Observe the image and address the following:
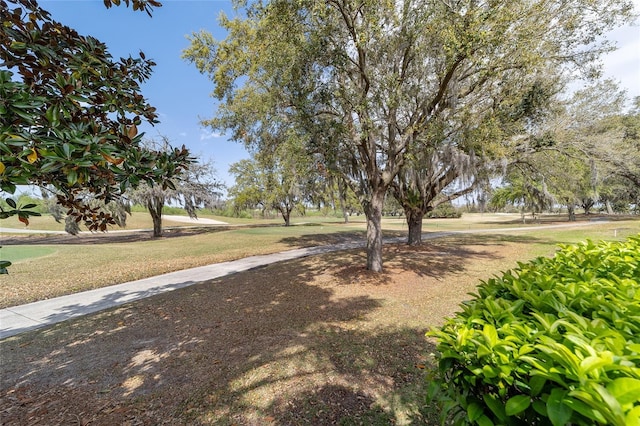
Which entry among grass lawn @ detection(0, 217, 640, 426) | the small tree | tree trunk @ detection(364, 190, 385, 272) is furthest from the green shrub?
the small tree

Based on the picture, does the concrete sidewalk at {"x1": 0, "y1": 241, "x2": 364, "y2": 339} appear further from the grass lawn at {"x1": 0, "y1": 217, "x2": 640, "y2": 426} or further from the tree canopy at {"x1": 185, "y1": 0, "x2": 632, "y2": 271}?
the tree canopy at {"x1": 185, "y1": 0, "x2": 632, "y2": 271}

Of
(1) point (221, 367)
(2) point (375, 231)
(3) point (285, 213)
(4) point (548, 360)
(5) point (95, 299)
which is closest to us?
(4) point (548, 360)

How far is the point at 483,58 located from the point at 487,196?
7067 millimetres

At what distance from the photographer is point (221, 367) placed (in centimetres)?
328

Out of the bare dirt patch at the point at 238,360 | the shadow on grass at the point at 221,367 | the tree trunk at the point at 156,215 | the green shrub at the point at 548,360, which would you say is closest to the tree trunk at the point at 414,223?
the bare dirt patch at the point at 238,360

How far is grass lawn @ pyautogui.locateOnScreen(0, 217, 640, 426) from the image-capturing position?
2594 millimetres

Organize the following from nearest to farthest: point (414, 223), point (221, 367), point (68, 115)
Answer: point (68, 115)
point (221, 367)
point (414, 223)

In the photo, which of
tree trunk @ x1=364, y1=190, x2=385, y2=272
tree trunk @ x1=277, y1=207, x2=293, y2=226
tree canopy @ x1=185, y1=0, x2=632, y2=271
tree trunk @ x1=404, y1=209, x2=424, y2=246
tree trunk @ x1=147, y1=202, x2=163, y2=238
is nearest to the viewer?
tree canopy @ x1=185, y1=0, x2=632, y2=271

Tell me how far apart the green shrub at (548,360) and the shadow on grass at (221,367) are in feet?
5.10

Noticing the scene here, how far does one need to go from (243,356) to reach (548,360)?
11.2 ft

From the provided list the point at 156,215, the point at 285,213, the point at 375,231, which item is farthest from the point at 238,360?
the point at 285,213

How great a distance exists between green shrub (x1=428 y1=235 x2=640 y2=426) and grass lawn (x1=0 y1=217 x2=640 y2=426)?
1547 millimetres

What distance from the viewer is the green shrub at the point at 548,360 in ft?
2.82

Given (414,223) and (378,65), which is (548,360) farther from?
(414,223)
